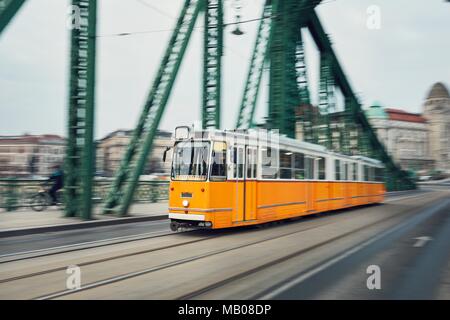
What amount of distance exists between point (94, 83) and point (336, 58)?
27.1 meters

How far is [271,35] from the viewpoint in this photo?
880 inches

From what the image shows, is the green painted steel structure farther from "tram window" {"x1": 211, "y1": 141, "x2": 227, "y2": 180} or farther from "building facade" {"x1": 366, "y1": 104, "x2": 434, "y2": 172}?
"building facade" {"x1": 366, "y1": 104, "x2": 434, "y2": 172}

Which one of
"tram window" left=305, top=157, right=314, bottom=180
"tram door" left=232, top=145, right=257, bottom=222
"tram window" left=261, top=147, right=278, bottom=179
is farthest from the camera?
"tram window" left=305, top=157, right=314, bottom=180

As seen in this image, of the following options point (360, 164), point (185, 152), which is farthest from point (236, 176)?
point (360, 164)

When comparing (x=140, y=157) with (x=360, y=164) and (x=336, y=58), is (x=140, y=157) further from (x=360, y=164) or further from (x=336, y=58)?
(x=336, y=58)

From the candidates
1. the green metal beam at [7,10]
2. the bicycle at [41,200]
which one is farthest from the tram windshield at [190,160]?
the bicycle at [41,200]

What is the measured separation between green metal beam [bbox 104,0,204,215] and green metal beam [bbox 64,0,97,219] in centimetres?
159

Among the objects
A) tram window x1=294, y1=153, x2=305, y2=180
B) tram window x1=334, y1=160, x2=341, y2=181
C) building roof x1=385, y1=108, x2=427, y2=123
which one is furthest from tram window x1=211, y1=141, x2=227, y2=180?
building roof x1=385, y1=108, x2=427, y2=123

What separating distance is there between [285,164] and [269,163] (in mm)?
1153

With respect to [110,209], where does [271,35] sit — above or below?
above

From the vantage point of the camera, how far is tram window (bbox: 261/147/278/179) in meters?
12.0

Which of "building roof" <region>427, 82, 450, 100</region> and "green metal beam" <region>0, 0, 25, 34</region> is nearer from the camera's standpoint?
"green metal beam" <region>0, 0, 25, 34</region>

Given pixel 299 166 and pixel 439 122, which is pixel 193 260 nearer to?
pixel 299 166

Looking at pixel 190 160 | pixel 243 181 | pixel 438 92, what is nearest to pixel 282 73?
pixel 243 181
